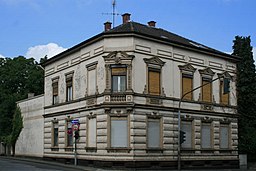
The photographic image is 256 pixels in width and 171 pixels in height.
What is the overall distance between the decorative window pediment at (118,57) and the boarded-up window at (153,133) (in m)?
5.02

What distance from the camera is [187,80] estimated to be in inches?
1494

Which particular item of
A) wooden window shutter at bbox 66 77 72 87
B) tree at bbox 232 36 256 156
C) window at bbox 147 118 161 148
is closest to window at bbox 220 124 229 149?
tree at bbox 232 36 256 156

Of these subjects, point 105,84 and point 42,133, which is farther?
point 42,133

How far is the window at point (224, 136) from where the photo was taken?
4031 cm

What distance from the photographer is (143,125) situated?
33.4m

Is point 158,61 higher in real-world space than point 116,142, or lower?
higher

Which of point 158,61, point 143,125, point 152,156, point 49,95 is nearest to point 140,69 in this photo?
point 158,61

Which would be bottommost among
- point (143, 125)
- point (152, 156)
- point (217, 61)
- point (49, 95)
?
point (152, 156)

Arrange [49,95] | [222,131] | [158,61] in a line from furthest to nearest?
1. [49,95]
2. [222,131]
3. [158,61]

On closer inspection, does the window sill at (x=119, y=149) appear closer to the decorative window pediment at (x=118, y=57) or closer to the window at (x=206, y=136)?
the decorative window pediment at (x=118, y=57)

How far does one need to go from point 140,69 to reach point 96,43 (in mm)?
4301

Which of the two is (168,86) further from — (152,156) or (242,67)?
(242,67)

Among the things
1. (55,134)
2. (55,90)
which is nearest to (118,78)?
(55,90)

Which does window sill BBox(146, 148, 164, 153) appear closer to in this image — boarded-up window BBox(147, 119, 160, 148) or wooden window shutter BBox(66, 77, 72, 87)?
boarded-up window BBox(147, 119, 160, 148)
